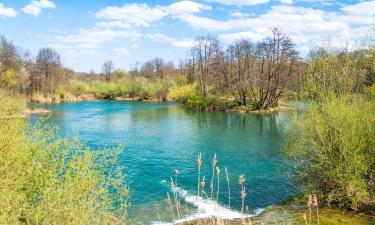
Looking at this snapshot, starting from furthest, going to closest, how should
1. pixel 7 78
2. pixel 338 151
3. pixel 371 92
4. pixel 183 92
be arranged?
pixel 183 92
pixel 7 78
pixel 371 92
pixel 338 151

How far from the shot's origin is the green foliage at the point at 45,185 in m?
11.2

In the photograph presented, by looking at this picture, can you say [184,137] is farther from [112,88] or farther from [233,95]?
[112,88]

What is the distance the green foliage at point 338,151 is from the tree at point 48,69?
3557 inches

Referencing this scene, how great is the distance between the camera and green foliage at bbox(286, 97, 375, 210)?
1944 centimetres

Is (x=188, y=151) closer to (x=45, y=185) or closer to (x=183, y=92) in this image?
(x=45, y=185)

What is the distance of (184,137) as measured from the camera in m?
43.9

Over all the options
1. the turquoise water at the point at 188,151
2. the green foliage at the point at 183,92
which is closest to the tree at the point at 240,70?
the green foliage at the point at 183,92

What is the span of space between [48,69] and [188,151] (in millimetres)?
80786

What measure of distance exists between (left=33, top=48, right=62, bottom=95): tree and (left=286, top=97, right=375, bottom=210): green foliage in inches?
3557

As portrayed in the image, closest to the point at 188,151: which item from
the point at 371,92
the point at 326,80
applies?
the point at 326,80

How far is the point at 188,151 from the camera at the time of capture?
36156 mm

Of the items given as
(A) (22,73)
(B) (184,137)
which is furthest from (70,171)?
(A) (22,73)

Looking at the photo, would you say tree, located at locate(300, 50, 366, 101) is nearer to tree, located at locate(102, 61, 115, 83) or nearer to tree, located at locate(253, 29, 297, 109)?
tree, located at locate(253, 29, 297, 109)

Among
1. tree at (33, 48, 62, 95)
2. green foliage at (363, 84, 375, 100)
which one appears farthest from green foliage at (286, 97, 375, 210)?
tree at (33, 48, 62, 95)
